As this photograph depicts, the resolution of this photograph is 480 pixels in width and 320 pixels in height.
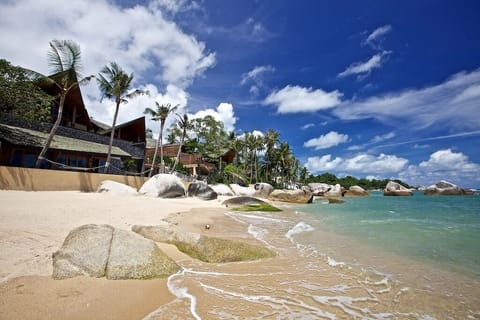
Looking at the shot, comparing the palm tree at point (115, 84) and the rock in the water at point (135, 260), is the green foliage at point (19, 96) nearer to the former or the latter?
the palm tree at point (115, 84)

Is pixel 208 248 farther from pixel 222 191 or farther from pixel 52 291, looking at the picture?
pixel 222 191

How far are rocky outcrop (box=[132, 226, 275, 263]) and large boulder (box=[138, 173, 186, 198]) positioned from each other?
1319 centimetres

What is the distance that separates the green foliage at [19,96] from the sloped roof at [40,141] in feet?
3.37

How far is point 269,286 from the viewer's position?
406 cm

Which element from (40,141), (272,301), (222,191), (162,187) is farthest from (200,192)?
(272,301)

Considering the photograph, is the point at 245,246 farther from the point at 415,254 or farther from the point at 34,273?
the point at 415,254

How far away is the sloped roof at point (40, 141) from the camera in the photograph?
1583 centimetres

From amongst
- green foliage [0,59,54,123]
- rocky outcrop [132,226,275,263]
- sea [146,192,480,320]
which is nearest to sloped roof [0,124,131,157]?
green foliage [0,59,54,123]

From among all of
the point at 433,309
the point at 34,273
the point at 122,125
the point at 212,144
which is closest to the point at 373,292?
the point at 433,309

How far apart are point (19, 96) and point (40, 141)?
3145mm

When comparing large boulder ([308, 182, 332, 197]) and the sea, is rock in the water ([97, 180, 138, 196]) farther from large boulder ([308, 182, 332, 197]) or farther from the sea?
large boulder ([308, 182, 332, 197])

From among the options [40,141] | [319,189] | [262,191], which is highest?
[40,141]

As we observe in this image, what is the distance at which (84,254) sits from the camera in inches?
149

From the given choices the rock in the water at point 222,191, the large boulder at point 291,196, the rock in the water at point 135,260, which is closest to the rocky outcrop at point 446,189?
the large boulder at point 291,196
